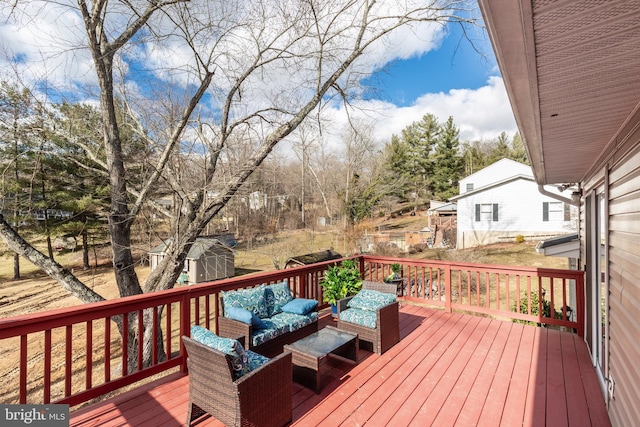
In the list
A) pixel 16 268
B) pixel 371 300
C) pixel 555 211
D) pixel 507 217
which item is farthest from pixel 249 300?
pixel 16 268

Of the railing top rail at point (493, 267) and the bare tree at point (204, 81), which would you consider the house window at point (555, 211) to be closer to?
the railing top rail at point (493, 267)

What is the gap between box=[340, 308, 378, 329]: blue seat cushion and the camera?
12.3 ft

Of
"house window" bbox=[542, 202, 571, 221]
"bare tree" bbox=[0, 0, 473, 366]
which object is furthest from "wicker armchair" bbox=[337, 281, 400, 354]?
"house window" bbox=[542, 202, 571, 221]

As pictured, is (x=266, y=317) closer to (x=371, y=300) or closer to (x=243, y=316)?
(x=243, y=316)

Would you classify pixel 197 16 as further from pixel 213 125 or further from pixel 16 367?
pixel 16 367

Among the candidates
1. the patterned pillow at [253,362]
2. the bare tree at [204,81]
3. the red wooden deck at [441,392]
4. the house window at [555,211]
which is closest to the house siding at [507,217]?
the house window at [555,211]

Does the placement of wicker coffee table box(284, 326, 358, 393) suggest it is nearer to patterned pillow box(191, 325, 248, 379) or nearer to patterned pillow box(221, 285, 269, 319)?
patterned pillow box(191, 325, 248, 379)

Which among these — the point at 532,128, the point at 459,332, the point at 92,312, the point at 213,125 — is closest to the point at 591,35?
the point at 532,128

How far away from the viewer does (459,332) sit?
4.41 meters

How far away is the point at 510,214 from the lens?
702 inches

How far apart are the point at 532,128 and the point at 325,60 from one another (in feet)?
16.7

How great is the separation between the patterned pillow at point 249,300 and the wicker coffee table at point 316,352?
0.72 meters

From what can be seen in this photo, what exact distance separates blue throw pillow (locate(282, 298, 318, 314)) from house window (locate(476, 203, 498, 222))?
56.8 ft

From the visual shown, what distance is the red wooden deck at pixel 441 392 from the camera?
2.51m
